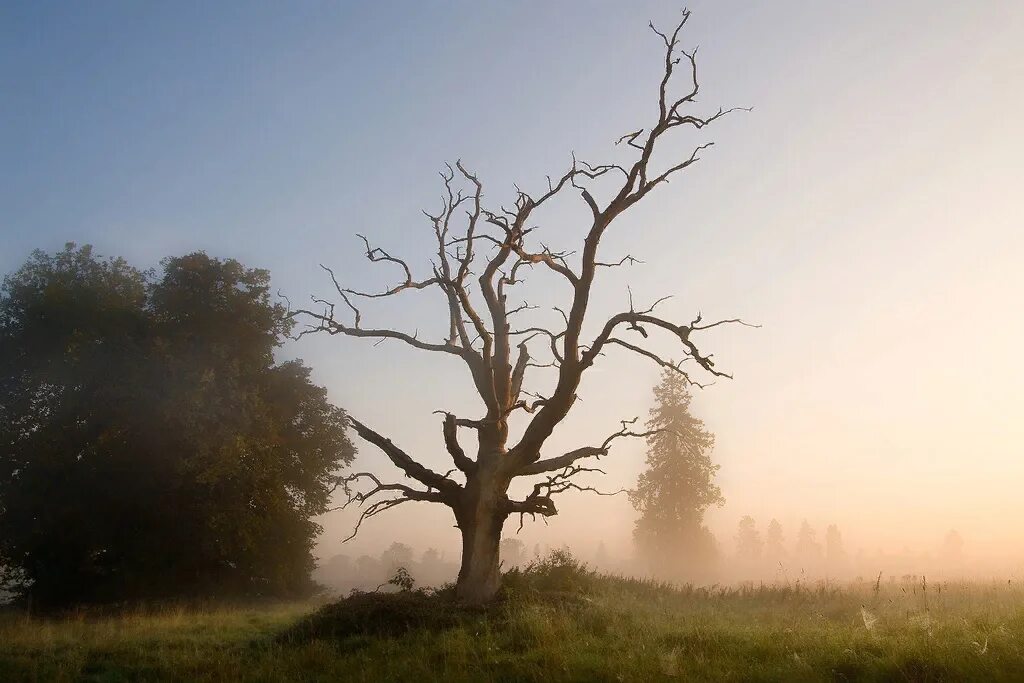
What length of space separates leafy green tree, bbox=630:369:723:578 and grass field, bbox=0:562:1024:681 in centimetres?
2436

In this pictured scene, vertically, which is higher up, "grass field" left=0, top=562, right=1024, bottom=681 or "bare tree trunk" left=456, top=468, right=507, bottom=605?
"bare tree trunk" left=456, top=468, right=507, bottom=605

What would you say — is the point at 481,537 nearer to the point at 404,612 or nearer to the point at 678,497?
the point at 404,612

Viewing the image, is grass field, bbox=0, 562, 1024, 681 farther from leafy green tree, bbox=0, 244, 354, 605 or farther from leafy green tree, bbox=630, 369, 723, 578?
leafy green tree, bbox=630, 369, 723, 578

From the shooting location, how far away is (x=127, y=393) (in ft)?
80.2

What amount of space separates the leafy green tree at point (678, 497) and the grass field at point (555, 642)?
2436 cm

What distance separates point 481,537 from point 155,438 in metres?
14.6

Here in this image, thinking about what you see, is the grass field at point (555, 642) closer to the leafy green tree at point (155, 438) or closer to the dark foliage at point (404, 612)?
the dark foliage at point (404, 612)

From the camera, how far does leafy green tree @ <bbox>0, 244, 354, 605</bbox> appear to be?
24516 millimetres

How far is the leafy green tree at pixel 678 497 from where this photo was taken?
1688 inches

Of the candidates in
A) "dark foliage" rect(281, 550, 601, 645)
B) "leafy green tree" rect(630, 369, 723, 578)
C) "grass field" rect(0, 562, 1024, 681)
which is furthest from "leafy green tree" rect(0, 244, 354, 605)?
"leafy green tree" rect(630, 369, 723, 578)

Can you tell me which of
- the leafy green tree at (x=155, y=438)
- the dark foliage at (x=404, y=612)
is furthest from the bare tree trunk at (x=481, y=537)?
the leafy green tree at (x=155, y=438)

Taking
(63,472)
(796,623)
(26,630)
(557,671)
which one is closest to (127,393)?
(63,472)

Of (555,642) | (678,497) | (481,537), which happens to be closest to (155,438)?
(481,537)

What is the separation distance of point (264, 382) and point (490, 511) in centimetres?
1538
